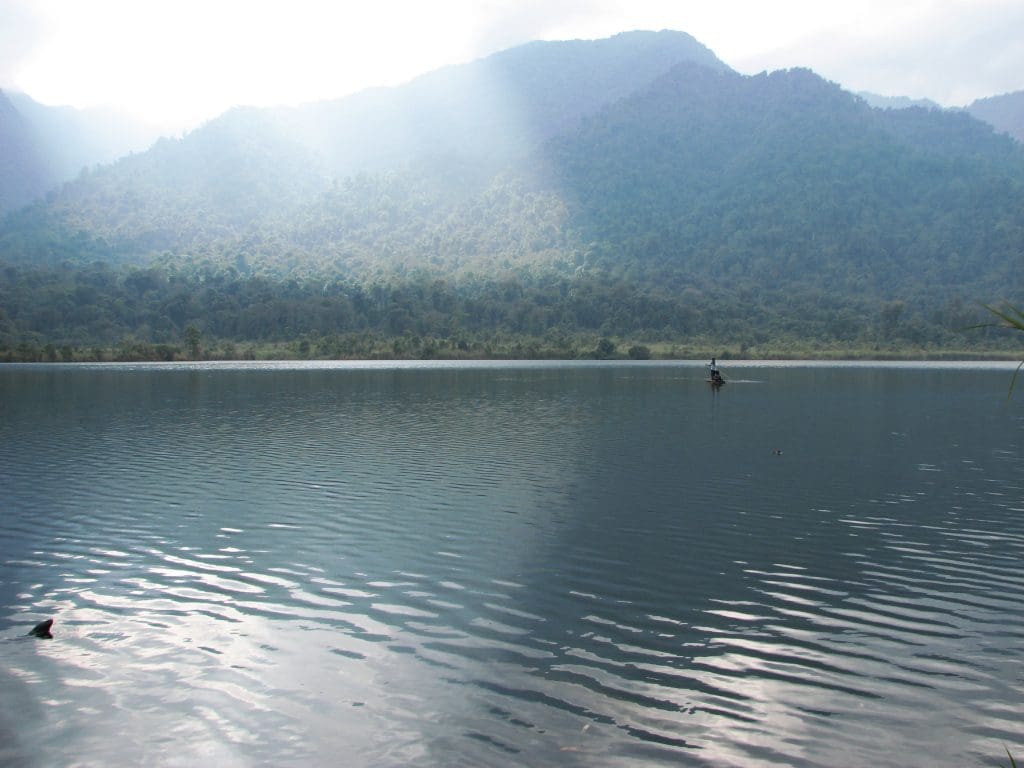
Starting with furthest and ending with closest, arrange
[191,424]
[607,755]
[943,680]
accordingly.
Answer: [191,424]
[943,680]
[607,755]

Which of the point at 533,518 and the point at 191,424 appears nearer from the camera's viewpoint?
the point at 533,518

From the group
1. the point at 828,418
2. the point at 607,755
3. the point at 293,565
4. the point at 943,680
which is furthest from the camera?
the point at 828,418

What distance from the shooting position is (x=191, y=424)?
181 feet

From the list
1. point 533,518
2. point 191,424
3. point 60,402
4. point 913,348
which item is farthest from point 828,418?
point 913,348

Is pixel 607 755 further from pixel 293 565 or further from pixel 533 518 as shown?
pixel 533 518

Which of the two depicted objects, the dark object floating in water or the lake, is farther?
the dark object floating in water

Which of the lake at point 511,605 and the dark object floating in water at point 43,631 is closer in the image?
the lake at point 511,605

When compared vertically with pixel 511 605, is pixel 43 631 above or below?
above

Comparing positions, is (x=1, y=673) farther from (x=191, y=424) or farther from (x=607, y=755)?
(x=191, y=424)

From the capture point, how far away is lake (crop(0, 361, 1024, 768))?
41.2 feet

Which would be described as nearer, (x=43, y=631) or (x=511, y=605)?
(x=43, y=631)

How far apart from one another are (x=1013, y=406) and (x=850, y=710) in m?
69.7

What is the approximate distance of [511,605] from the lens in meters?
18.5

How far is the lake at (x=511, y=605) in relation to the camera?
12.6 m
